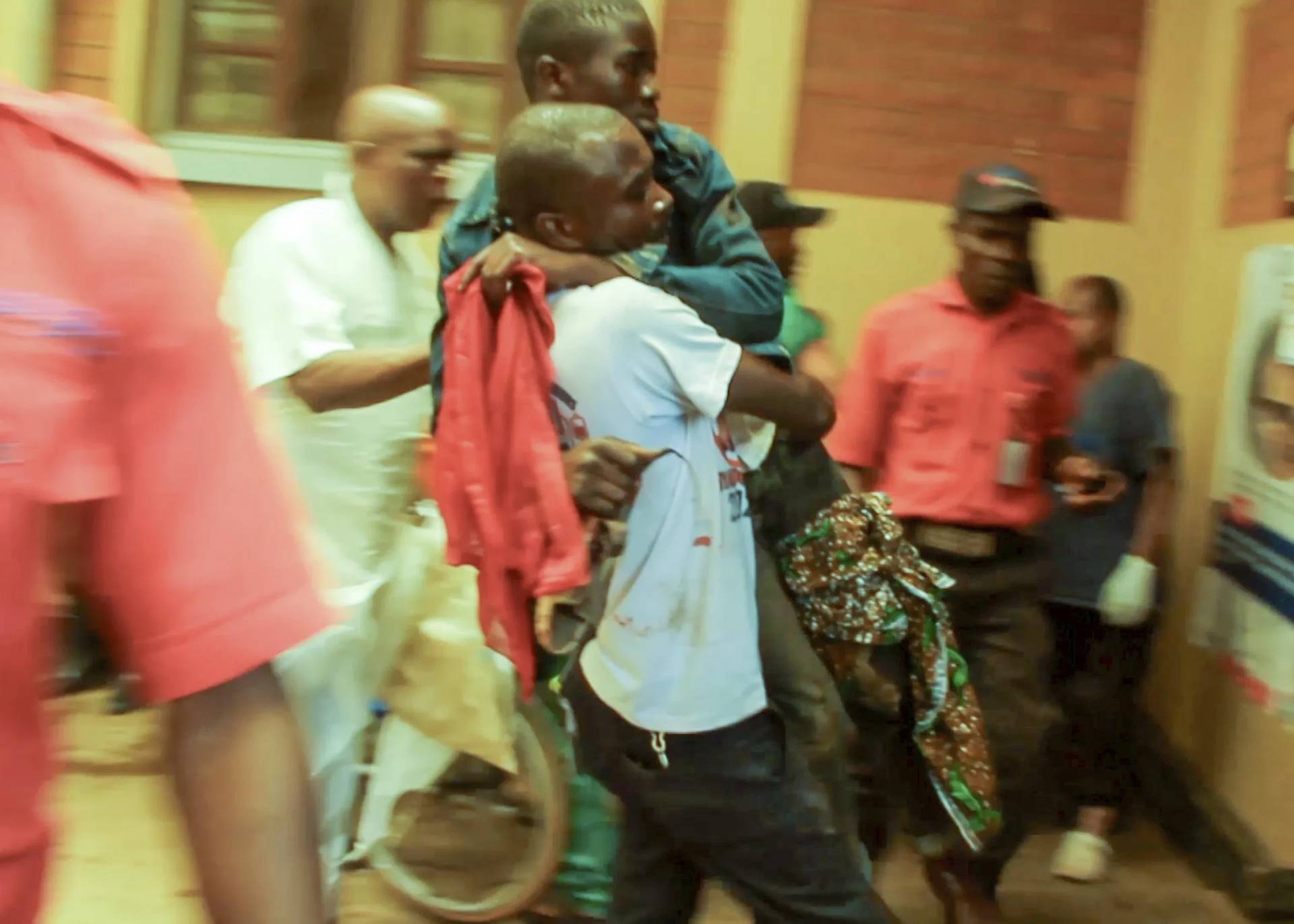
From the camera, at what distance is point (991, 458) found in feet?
13.7

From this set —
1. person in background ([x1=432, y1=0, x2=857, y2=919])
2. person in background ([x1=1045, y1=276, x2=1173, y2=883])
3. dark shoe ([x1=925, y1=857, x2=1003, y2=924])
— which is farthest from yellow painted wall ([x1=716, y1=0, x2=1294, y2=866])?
person in background ([x1=432, y1=0, x2=857, y2=919])

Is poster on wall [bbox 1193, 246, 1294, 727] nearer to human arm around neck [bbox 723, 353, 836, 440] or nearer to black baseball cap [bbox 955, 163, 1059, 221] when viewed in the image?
black baseball cap [bbox 955, 163, 1059, 221]

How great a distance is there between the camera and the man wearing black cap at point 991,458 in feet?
13.6

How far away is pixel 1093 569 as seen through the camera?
489 cm

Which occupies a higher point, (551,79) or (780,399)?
(551,79)

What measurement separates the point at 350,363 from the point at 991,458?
181 cm

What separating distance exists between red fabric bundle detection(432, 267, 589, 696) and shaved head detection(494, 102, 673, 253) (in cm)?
14

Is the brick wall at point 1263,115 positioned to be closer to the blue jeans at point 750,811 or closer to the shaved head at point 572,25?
the shaved head at point 572,25

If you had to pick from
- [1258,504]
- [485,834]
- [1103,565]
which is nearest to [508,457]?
[485,834]

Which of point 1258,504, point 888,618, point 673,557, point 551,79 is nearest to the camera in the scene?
point 673,557

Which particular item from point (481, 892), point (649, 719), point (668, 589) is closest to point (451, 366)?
point (668, 589)

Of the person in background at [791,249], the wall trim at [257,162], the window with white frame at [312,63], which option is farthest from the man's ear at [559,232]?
the window with white frame at [312,63]

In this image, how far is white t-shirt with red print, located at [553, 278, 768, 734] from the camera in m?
2.35

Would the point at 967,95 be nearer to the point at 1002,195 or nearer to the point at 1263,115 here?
the point at 1263,115
